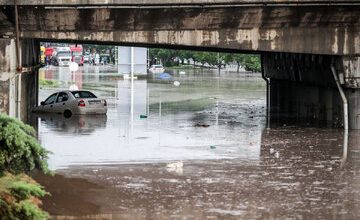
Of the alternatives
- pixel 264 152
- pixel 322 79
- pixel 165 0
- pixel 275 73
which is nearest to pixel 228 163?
pixel 264 152

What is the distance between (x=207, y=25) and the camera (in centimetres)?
2902

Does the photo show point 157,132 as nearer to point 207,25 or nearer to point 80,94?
point 207,25

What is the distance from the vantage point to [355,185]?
59.6ft

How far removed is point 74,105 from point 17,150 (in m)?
25.7

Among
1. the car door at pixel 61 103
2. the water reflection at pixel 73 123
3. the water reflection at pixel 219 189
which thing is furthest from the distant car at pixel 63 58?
the water reflection at pixel 219 189

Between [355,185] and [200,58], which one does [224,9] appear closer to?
[355,185]

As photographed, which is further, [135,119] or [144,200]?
[135,119]

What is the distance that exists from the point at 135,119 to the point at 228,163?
14896 millimetres

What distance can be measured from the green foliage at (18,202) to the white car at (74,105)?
25851 millimetres

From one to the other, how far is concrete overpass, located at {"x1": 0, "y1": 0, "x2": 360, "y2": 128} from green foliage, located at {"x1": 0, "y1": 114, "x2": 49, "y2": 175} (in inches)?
602

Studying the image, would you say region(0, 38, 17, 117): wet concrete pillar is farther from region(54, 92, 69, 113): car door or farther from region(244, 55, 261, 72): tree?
region(244, 55, 261, 72): tree

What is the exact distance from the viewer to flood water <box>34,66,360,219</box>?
1527cm

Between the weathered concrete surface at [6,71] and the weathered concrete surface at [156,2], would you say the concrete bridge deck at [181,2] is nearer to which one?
the weathered concrete surface at [156,2]

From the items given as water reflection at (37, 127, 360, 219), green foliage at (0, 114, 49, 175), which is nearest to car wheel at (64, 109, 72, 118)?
water reflection at (37, 127, 360, 219)
